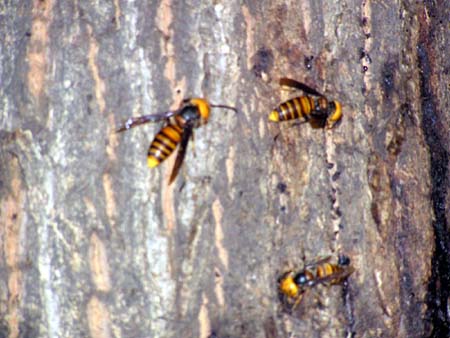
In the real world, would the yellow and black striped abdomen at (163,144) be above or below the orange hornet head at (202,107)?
below

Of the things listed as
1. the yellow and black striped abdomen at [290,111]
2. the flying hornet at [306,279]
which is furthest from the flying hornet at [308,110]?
the flying hornet at [306,279]

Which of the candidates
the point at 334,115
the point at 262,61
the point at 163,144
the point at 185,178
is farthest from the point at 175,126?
the point at 334,115

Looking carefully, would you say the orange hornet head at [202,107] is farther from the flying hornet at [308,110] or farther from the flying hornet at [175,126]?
the flying hornet at [308,110]

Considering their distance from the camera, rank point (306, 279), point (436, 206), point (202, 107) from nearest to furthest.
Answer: point (202, 107)
point (306, 279)
point (436, 206)

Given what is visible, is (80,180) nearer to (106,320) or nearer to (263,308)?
(106,320)

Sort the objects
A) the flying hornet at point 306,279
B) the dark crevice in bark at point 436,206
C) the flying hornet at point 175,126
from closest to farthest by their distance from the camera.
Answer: the flying hornet at point 175,126, the flying hornet at point 306,279, the dark crevice in bark at point 436,206

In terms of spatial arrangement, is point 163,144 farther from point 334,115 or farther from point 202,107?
point 334,115

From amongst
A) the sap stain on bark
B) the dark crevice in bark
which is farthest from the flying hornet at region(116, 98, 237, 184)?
the dark crevice in bark

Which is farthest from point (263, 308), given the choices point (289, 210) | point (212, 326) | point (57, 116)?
point (57, 116)
